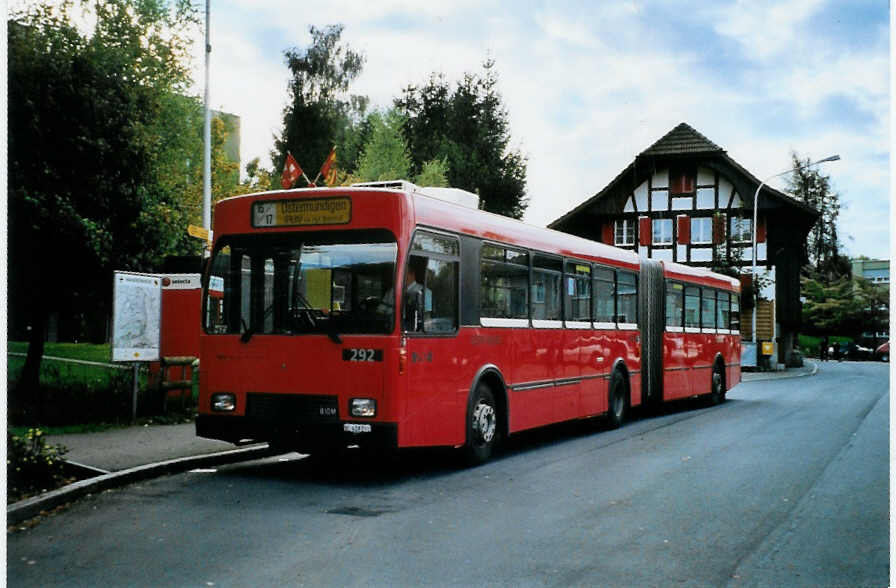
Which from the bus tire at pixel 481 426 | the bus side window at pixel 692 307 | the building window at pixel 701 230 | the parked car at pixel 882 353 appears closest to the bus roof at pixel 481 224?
the bus tire at pixel 481 426

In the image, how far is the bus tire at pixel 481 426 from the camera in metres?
10.3

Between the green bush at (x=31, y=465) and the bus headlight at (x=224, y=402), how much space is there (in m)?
1.59

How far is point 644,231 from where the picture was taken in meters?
47.4

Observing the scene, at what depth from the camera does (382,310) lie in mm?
9133

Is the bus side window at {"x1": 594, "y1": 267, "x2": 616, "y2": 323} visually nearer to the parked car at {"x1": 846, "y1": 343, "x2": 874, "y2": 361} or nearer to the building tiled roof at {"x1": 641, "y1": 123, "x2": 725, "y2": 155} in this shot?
the building tiled roof at {"x1": 641, "y1": 123, "x2": 725, "y2": 155}

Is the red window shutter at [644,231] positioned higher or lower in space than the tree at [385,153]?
lower

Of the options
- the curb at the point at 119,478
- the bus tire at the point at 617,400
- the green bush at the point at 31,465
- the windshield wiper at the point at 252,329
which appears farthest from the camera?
the bus tire at the point at 617,400

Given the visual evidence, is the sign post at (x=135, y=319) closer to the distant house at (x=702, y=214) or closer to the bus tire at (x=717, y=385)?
the bus tire at (x=717, y=385)

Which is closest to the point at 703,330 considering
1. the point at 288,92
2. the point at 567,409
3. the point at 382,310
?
the point at 567,409

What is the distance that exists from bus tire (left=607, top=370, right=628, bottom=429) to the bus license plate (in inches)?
263

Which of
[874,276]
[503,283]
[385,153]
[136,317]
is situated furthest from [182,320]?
[874,276]

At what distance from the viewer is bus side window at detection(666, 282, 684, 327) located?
18.0 meters

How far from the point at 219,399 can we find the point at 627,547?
4.72m

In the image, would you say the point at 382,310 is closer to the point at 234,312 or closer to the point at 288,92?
the point at 234,312
